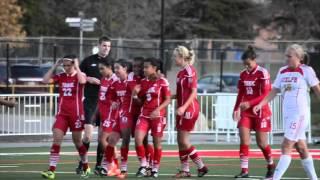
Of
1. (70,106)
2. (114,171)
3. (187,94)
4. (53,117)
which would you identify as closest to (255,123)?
(187,94)

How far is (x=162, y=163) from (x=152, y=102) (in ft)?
10.8

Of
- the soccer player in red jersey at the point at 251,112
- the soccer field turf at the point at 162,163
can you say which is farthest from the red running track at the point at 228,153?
the soccer player in red jersey at the point at 251,112

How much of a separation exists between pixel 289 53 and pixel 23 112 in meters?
12.8

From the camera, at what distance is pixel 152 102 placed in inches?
581

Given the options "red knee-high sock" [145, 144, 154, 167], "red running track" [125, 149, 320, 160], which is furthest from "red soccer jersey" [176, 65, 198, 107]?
"red running track" [125, 149, 320, 160]

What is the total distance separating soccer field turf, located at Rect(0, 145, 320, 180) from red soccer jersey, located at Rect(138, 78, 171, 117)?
1.11 m

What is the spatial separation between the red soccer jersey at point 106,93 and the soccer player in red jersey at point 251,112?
6.80 ft

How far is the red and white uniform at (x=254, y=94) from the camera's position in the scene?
579 inches

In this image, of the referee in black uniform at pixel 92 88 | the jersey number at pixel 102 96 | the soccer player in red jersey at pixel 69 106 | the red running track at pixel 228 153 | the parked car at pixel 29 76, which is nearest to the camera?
the soccer player in red jersey at pixel 69 106

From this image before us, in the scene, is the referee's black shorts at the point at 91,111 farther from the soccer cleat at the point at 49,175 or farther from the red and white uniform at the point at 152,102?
the soccer cleat at the point at 49,175

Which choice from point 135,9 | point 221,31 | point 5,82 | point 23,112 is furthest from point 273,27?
point 23,112

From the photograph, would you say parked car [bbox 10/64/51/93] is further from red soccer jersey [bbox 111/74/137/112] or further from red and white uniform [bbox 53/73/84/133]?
red and white uniform [bbox 53/73/84/133]

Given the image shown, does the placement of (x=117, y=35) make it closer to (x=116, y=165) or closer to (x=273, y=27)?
(x=273, y=27)

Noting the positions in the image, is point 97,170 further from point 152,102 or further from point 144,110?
point 152,102
